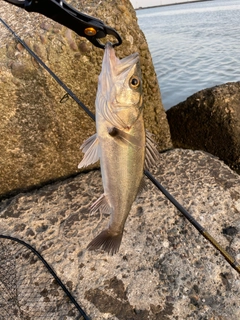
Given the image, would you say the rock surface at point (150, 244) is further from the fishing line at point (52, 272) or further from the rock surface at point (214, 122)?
the rock surface at point (214, 122)

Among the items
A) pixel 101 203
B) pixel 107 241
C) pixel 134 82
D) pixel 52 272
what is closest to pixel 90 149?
pixel 101 203

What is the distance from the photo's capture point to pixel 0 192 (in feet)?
11.8

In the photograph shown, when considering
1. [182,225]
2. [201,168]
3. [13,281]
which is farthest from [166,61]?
[13,281]

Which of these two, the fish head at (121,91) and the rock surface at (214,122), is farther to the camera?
the rock surface at (214,122)

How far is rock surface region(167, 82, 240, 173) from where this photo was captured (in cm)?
436

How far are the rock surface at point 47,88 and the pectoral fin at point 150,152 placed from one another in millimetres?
1574

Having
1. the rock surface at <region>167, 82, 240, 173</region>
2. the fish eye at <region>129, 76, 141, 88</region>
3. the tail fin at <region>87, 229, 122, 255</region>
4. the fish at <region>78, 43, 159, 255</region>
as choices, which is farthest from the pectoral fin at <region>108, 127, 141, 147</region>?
the rock surface at <region>167, 82, 240, 173</region>

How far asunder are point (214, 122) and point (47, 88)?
2.43 meters

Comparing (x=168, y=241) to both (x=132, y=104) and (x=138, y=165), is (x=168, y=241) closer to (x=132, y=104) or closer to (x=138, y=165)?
(x=138, y=165)

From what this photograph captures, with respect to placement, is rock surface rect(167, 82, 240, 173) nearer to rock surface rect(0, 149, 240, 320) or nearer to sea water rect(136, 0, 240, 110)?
rock surface rect(0, 149, 240, 320)

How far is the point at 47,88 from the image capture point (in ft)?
10.7

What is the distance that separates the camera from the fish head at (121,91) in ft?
6.11

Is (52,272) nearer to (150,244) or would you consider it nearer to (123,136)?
(150,244)

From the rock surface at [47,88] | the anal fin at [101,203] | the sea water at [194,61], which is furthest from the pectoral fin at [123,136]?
the sea water at [194,61]
